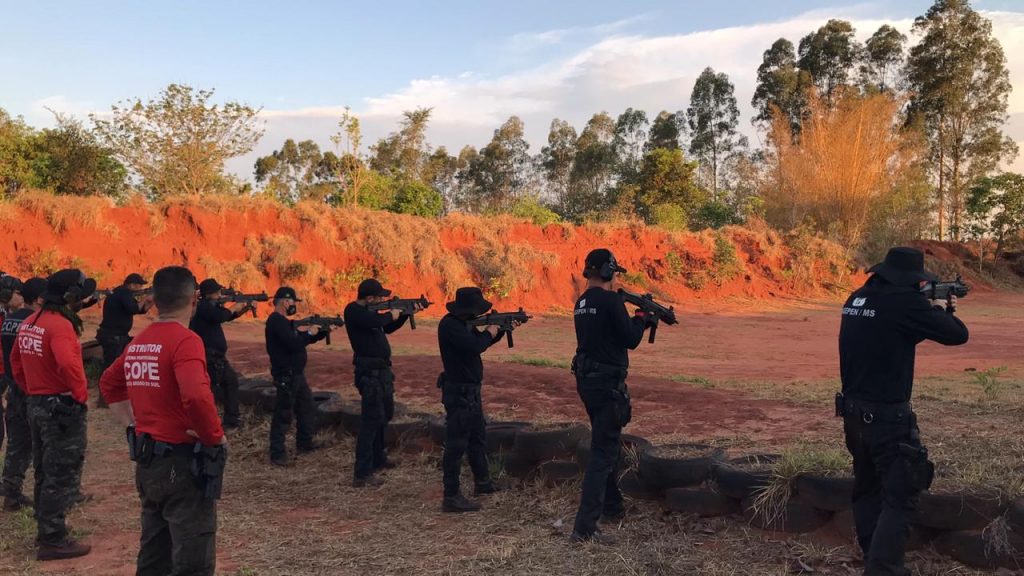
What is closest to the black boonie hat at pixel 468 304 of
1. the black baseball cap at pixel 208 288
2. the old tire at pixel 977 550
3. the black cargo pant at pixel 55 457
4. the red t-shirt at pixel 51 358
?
the red t-shirt at pixel 51 358

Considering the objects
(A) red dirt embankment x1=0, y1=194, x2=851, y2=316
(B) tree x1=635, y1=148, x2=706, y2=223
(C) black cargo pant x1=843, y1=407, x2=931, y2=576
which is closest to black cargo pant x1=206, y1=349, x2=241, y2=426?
(C) black cargo pant x1=843, y1=407, x2=931, y2=576

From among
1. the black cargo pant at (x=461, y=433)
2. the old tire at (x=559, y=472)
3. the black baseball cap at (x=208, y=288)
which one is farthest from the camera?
the black baseball cap at (x=208, y=288)

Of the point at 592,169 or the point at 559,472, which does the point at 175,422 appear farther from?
the point at 592,169

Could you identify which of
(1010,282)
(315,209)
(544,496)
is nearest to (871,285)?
(544,496)

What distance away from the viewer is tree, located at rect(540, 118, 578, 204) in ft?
176

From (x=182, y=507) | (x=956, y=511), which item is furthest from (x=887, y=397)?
(x=182, y=507)

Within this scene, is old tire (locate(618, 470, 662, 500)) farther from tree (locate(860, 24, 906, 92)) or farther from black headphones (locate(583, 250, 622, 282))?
tree (locate(860, 24, 906, 92))

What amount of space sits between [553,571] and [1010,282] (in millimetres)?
41441

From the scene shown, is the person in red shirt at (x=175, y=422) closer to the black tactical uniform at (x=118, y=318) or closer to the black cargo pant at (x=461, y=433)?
the black cargo pant at (x=461, y=433)

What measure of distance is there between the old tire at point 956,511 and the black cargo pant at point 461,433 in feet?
11.0

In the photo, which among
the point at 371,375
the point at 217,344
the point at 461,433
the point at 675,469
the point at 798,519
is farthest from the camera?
the point at 217,344

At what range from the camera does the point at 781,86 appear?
48562mm

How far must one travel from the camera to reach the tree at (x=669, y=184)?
1474 inches

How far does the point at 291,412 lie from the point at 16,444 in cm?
249
